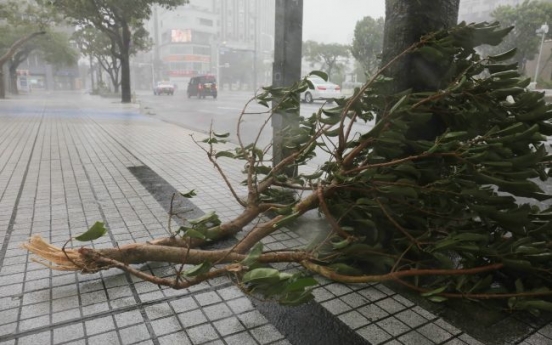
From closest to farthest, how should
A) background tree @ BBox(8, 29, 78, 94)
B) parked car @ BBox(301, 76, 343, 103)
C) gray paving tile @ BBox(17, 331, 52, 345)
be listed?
1. gray paving tile @ BBox(17, 331, 52, 345)
2. parked car @ BBox(301, 76, 343, 103)
3. background tree @ BBox(8, 29, 78, 94)

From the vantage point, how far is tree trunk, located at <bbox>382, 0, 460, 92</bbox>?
106 inches

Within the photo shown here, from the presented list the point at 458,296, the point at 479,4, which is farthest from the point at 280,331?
the point at 479,4

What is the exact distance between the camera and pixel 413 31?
2.72m

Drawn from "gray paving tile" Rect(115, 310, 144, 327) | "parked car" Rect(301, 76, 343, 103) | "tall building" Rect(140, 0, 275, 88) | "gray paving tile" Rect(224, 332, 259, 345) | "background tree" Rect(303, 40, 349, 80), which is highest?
"tall building" Rect(140, 0, 275, 88)

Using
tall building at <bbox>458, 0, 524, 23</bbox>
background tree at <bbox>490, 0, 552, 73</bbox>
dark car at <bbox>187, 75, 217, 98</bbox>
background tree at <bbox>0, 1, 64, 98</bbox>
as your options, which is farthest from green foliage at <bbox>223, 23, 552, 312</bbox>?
tall building at <bbox>458, 0, 524, 23</bbox>

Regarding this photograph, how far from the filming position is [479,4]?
5562cm

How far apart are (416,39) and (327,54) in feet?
152

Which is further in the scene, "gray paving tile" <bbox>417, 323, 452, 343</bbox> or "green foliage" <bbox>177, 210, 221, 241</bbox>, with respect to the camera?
"green foliage" <bbox>177, 210, 221, 241</bbox>

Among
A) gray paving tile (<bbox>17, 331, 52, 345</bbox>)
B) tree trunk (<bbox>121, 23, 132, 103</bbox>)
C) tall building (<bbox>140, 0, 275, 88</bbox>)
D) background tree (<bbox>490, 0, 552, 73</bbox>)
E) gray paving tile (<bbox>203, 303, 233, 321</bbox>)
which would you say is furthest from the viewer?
tall building (<bbox>140, 0, 275, 88</bbox>)

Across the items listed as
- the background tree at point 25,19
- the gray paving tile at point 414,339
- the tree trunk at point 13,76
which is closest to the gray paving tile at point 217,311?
the gray paving tile at point 414,339

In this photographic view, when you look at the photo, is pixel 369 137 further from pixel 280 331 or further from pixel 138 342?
pixel 138 342

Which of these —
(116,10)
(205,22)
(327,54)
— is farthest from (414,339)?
(205,22)

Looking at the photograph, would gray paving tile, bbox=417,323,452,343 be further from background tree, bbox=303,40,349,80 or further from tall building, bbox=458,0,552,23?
tall building, bbox=458,0,552,23

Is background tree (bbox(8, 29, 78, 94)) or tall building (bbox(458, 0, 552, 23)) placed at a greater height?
tall building (bbox(458, 0, 552, 23))
